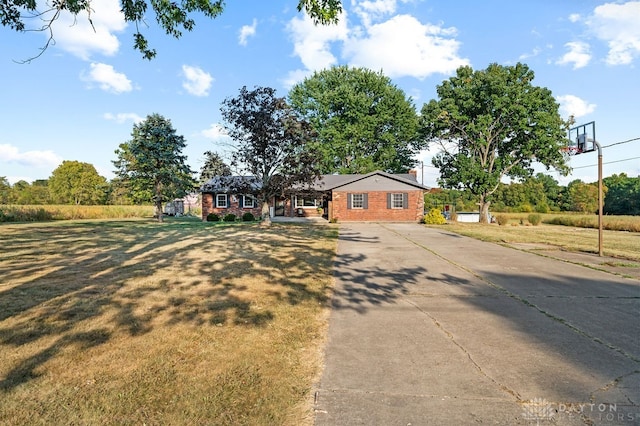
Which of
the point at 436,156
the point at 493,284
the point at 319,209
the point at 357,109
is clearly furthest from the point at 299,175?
the point at 357,109

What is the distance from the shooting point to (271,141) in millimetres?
20312

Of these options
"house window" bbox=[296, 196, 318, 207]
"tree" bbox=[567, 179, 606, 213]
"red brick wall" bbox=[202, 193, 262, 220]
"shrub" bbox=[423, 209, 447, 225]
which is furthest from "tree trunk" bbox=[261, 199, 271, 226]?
"tree" bbox=[567, 179, 606, 213]

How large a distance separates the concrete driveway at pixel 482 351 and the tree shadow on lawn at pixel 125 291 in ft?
4.72

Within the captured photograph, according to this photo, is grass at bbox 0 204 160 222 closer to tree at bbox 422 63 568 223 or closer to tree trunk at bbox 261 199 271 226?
tree trunk at bbox 261 199 271 226

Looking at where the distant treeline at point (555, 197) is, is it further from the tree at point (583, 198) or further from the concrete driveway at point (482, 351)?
the concrete driveway at point (482, 351)

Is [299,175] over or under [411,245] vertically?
over

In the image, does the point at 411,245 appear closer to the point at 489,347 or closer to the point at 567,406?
the point at 489,347

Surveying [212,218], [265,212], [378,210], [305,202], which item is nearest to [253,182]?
[265,212]

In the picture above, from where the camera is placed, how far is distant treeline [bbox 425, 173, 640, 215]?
49.4 m

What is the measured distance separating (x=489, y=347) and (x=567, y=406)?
3.62ft

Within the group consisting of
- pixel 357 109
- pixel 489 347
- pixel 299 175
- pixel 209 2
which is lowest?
pixel 489 347

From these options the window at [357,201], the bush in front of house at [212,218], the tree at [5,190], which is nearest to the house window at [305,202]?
the window at [357,201]

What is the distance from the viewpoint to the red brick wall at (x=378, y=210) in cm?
2936

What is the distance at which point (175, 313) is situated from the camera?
4.67m
